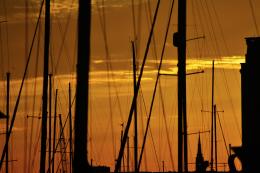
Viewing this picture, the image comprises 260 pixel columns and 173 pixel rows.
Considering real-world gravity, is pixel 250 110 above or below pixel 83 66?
above

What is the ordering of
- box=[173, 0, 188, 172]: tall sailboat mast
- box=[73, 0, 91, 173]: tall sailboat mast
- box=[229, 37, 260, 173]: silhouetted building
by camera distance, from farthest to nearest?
box=[173, 0, 188, 172]: tall sailboat mast
box=[229, 37, 260, 173]: silhouetted building
box=[73, 0, 91, 173]: tall sailboat mast

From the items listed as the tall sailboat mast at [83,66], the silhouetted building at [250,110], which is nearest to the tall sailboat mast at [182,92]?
the silhouetted building at [250,110]

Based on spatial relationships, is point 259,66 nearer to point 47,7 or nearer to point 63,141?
point 47,7

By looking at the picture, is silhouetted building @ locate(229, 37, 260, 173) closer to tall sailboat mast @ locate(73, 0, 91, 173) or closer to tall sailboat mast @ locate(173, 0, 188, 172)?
tall sailboat mast @ locate(173, 0, 188, 172)

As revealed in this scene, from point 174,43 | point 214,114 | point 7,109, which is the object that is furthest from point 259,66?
point 214,114

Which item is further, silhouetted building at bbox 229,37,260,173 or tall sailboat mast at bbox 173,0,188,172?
tall sailboat mast at bbox 173,0,188,172

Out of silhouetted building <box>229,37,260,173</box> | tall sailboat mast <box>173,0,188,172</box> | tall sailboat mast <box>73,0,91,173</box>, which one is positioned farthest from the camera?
tall sailboat mast <box>173,0,188,172</box>

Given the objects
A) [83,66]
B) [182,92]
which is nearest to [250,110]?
[182,92]

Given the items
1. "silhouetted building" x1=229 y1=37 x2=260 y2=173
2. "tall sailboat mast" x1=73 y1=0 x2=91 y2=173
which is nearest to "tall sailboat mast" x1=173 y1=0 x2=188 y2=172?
"silhouetted building" x1=229 y1=37 x2=260 y2=173

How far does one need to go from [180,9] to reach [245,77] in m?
3.68

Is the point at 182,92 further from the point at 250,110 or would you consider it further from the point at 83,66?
the point at 83,66

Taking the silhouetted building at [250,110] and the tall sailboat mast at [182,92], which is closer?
the silhouetted building at [250,110]

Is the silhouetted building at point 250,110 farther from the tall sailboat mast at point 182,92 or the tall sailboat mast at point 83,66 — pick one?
the tall sailboat mast at point 83,66

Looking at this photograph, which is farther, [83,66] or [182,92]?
[182,92]
